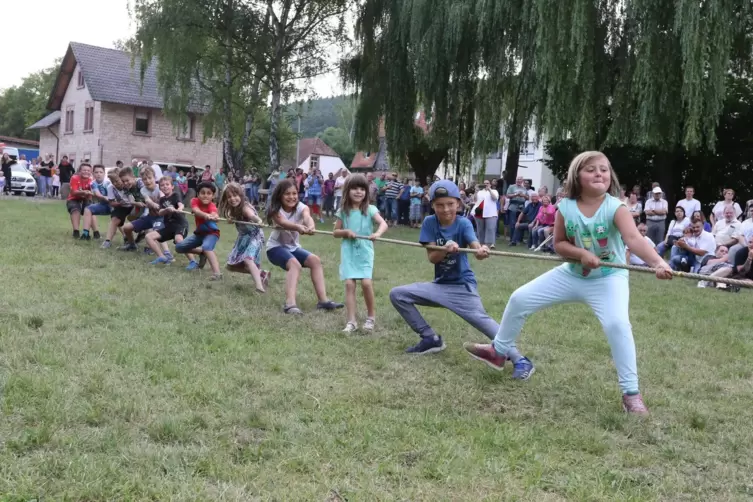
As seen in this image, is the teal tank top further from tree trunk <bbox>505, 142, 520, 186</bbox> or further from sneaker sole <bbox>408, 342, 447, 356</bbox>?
tree trunk <bbox>505, 142, 520, 186</bbox>

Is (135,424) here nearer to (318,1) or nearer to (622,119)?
(622,119)

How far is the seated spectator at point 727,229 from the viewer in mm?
11586

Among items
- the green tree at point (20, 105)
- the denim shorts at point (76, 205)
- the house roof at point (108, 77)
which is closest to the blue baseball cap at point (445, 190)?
the denim shorts at point (76, 205)

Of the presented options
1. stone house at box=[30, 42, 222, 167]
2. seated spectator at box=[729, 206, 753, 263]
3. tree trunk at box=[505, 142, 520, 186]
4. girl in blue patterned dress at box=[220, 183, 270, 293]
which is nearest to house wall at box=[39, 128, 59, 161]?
stone house at box=[30, 42, 222, 167]

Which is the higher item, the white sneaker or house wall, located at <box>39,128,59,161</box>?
house wall, located at <box>39,128,59,161</box>

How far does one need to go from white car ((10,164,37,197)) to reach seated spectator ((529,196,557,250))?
847 inches

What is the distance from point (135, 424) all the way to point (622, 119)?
14.7 meters

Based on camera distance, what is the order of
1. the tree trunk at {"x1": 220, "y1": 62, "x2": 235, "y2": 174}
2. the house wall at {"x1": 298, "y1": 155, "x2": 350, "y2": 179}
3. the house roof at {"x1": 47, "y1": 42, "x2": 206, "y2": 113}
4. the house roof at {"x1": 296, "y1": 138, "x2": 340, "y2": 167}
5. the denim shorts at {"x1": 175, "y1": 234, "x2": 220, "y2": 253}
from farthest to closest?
1. the house wall at {"x1": 298, "y1": 155, "x2": 350, "y2": 179}
2. the house roof at {"x1": 296, "y1": 138, "x2": 340, "y2": 167}
3. the house roof at {"x1": 47, "y1": 42, "x2": 206, "y2": 113}
4. the tree trunk at {"x1": 220, "y1": 62, "x2": 235, "y2": 174}
5. the denim shorts at {"x1": 175, "y1": 234, "x2": 220, "y2": 253}

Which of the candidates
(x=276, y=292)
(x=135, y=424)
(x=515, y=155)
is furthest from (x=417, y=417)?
(x=515, y=155)

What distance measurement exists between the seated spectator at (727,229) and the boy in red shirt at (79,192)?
10748 mm

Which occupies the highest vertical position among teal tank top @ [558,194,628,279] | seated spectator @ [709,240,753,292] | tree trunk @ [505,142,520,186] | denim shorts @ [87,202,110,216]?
tree trunk @ [505,142,520,186]

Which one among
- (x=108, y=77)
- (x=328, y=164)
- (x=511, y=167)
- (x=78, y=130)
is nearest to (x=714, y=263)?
(x=511, y=167)

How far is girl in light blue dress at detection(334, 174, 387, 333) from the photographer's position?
21.1ft

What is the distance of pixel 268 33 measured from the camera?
934 inches
